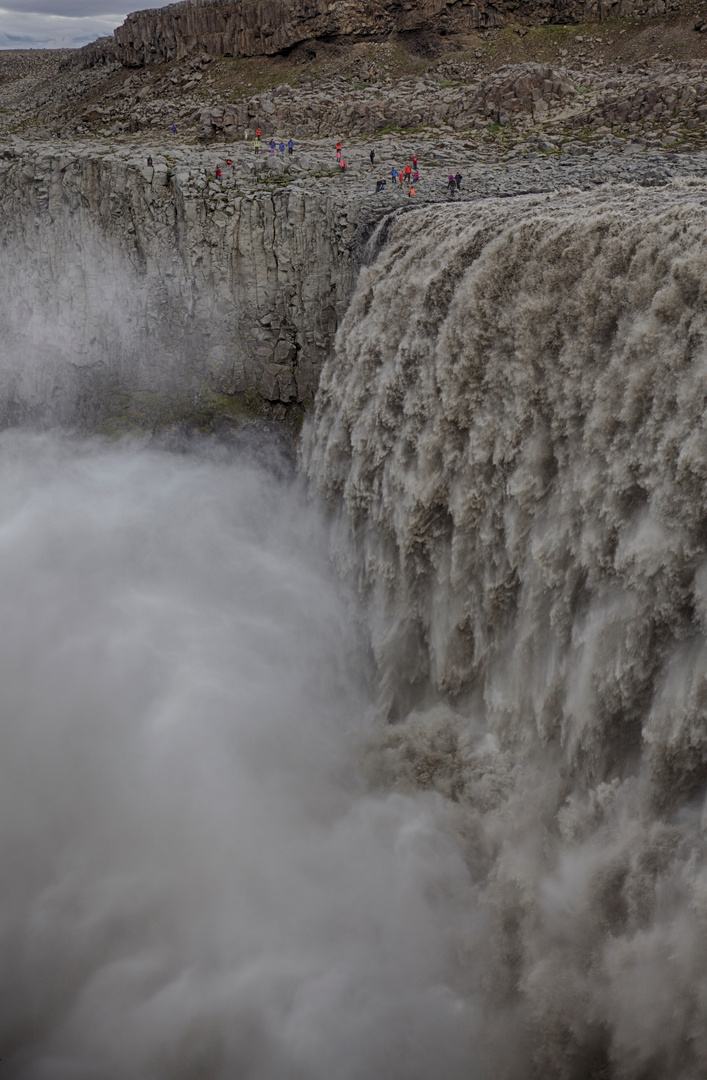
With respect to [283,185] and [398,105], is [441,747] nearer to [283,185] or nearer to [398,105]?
[283,185]

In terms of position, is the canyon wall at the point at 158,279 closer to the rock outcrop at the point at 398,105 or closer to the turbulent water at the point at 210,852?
the rock outcrop at the point at 398,105

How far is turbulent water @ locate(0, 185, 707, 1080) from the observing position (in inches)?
301

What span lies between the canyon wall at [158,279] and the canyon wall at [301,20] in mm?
19072

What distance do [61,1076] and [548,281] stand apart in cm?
1160

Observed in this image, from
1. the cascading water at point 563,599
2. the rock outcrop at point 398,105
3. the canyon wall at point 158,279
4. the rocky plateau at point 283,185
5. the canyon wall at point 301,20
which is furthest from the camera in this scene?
the canyon wall at point 301,20

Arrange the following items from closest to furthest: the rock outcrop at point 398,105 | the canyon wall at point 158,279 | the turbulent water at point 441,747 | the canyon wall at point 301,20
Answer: the turbulent water at point 441,747 < the canyon wall at point 158,279 < the rock outcrop at point 398,105 < the canyon wall at point 301,20

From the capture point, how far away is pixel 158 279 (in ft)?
83.4

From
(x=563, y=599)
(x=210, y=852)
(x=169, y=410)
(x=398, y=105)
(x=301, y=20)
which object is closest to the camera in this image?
(x=563, y=599)

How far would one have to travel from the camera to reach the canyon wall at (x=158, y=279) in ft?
71.4

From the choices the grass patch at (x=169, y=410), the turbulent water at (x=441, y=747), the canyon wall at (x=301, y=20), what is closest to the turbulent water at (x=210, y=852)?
the turbulent water at (x=441, y=747)

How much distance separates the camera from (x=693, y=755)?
734cm

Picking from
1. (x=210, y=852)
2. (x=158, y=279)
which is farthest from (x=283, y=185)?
(x=210, y=852)

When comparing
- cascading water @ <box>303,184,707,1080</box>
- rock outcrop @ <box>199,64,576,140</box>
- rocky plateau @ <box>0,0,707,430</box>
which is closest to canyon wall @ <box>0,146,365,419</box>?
rocky plateau @ <box>0,0,707,430</box>

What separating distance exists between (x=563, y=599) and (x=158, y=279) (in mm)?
21384
